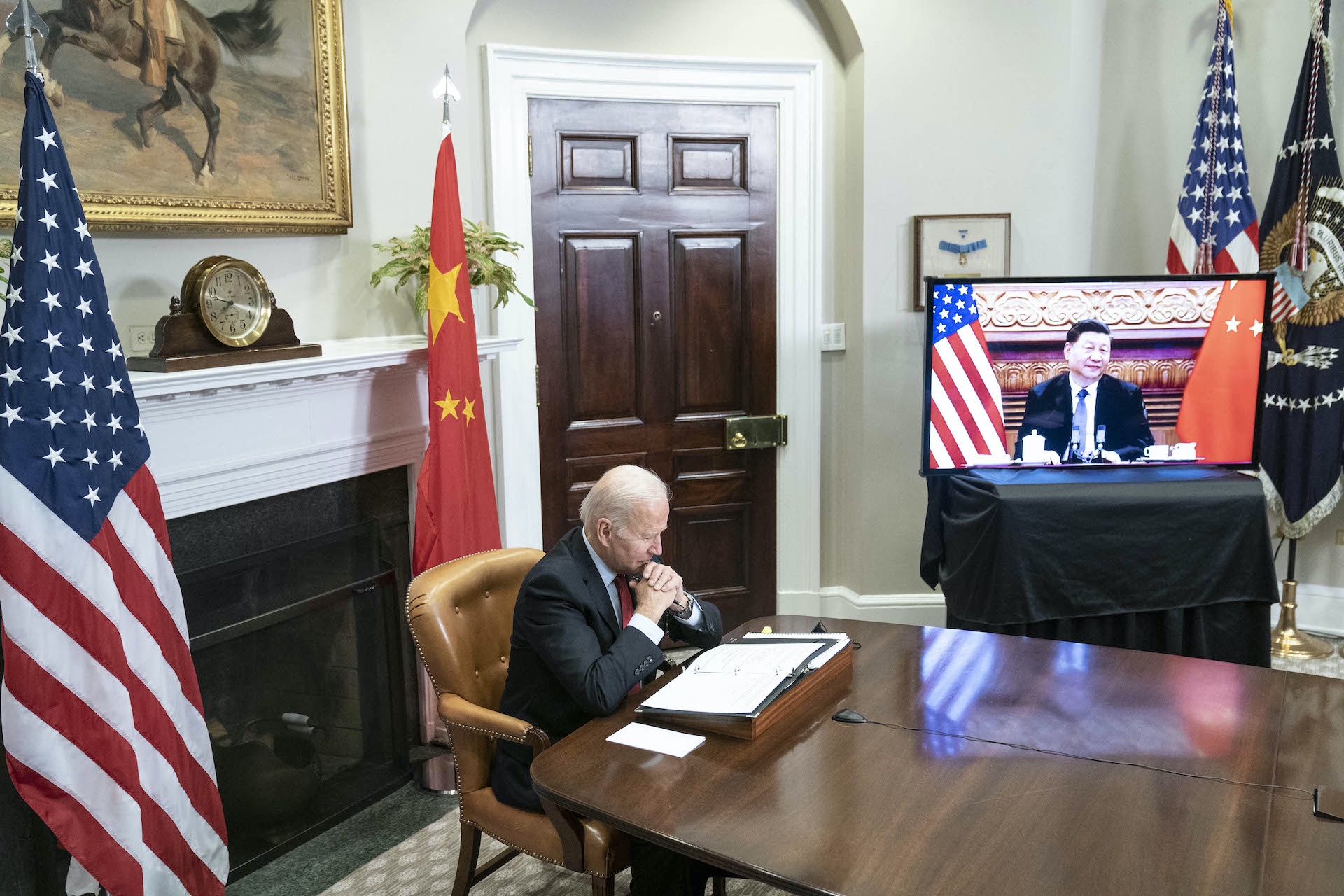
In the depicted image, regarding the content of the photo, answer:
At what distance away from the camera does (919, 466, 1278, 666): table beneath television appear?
134 inches

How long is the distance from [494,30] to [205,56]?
4.25 ft

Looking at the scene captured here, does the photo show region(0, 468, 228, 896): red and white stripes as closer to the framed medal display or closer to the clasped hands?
the clasped hands

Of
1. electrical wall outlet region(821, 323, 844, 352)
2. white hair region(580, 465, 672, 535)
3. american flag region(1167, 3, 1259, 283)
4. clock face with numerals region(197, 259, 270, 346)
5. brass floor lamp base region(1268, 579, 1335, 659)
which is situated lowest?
brass floor lamp base region(1268, 579, 1335, 659)

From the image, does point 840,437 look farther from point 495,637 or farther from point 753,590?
point 495,637

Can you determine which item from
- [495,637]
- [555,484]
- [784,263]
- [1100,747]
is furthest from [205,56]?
[1100,747]

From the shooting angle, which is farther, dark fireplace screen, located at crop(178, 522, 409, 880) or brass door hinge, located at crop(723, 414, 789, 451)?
brass door hinge, located at crop(723, 414, 789, 451)

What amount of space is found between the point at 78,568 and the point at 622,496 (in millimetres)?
1148

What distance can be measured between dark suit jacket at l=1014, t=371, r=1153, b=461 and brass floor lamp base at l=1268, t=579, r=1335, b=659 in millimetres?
1227

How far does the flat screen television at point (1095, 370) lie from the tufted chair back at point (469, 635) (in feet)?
A: 5.66

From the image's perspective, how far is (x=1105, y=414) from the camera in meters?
3.57

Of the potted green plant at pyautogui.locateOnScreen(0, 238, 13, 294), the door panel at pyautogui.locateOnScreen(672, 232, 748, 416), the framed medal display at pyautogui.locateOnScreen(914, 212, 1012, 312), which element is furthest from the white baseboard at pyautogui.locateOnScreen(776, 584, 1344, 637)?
the potted green plant at pyautogui.locateOnScreen(0, 238, 13, 294)

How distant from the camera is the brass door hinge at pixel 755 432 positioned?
14.5 ft

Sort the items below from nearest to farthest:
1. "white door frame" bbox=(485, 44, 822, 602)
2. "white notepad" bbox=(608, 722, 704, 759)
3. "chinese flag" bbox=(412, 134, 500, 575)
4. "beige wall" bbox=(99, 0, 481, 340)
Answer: "white notepad" bbox=(608, 722, 704, 759)
"chinese flag" bbox=(412, 134, 500, 575)
"beige wall" bbox=(99, 0, 481, 340)
"white door frame" bbox=(485, 44, 822, 602)

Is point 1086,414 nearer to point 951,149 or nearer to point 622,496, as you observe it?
point 951,149
